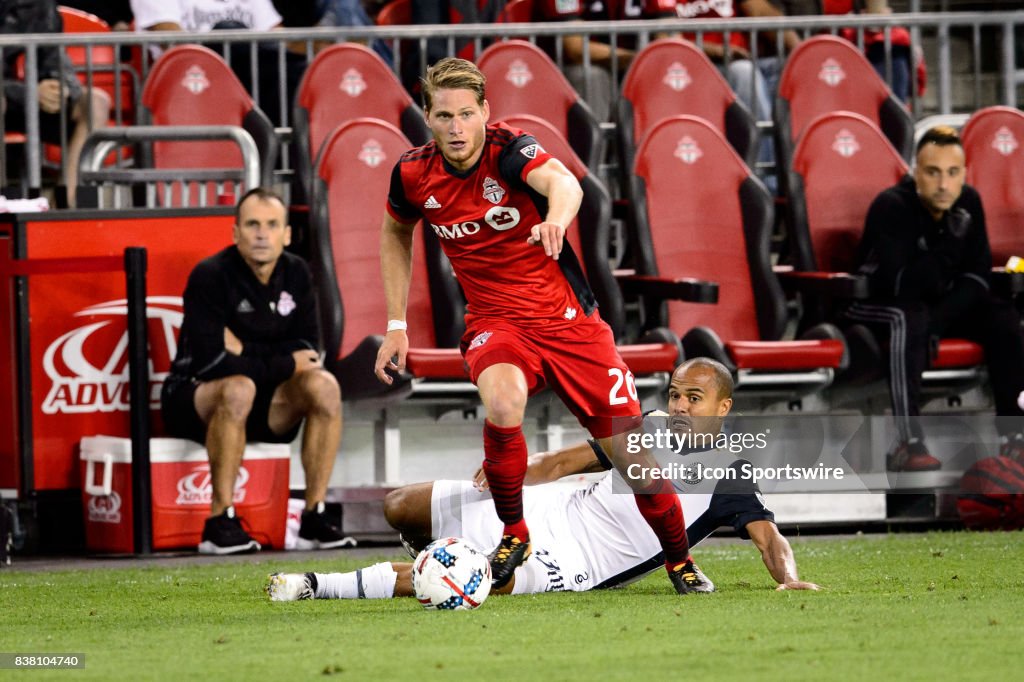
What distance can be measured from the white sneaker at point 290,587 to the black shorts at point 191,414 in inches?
98.8

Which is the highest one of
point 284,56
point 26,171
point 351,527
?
point 284,56

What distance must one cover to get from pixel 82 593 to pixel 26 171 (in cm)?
402

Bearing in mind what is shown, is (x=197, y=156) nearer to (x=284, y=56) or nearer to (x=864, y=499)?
(x=284, y=56)

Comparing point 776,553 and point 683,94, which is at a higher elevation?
point 683,94

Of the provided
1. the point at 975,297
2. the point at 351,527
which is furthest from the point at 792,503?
the point at 351,527

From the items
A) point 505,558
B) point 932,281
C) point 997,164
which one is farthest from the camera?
point 997,164

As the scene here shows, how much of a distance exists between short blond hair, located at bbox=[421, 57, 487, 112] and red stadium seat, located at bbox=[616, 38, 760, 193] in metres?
4.60

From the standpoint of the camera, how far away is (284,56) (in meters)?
10.7

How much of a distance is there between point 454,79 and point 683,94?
16.3ft

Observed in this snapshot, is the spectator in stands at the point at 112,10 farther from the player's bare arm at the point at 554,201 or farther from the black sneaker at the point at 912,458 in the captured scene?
the player's bare arm at the point at 554,201

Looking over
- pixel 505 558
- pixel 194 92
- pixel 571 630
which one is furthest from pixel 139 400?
pixel 571 630

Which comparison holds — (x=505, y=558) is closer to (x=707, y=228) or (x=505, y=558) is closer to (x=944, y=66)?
(x=707, y=228)

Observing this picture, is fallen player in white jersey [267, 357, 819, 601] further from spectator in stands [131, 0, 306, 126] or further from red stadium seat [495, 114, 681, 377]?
spectator in stands [131, 0, 306, 126]

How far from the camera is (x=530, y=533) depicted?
614 cm
